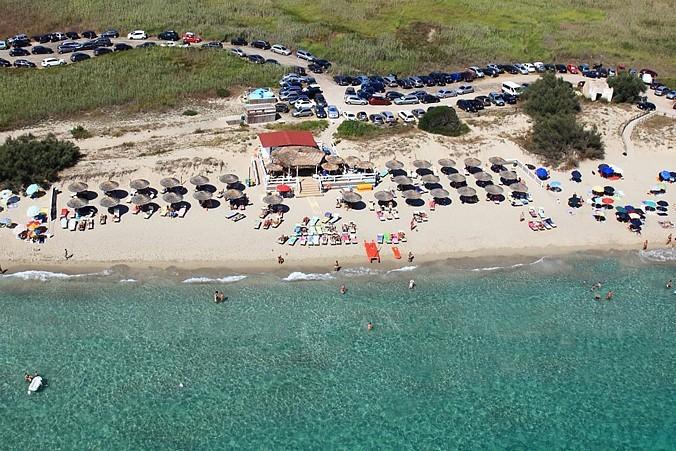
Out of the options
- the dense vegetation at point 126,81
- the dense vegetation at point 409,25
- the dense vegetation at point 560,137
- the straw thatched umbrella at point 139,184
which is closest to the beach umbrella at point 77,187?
the straw thatched umbrella at point 139,184

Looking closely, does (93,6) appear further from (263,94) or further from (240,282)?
(240,282)

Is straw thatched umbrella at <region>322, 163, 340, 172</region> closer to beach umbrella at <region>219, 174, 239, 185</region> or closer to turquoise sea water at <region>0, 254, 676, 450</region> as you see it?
beach umbrella at <region>219, 174, 239, 185</region>

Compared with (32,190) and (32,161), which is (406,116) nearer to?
(32,161)

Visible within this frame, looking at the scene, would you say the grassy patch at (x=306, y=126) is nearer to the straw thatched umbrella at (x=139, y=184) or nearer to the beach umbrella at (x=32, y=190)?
the straw thatched umbrella at (x=139, y=184)

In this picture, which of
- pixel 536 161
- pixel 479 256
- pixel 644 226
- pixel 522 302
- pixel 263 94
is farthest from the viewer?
pixel 263 94

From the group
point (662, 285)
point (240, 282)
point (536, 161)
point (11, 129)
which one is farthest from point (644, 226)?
point (11, 129)

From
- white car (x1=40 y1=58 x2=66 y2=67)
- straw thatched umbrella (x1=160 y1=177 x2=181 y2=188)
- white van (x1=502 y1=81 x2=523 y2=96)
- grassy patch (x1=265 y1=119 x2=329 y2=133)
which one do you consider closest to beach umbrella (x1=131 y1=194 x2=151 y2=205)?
straw thatched umbrella (x1=160 y1=177 x2=181 y2=188)

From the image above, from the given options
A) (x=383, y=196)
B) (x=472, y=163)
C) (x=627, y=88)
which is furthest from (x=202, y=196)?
(x=627, y=88)
